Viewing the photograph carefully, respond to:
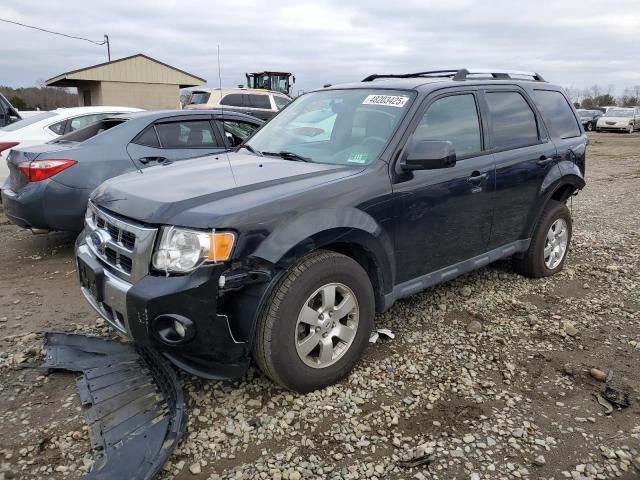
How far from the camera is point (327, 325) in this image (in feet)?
9.63

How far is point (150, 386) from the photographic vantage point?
2.99m

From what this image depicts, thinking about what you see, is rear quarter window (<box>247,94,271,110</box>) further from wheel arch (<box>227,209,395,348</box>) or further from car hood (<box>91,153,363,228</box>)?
wheel arch (<box>227,209,395,348</box>)

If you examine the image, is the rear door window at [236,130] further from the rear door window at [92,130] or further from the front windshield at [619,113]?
the front windshield at [619,113]

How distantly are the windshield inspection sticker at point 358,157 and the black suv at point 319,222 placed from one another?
1cm

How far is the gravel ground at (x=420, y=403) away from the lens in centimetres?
245

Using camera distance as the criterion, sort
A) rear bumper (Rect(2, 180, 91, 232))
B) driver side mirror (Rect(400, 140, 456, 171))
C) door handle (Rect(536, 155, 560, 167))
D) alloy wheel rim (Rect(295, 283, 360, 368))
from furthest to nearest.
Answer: rear bumper (Rect(2, 180, 91, 232)), door handle (Rect(536, 155, 560, 167)), driver side mirror (Rect(400, 140, 456, 171)), alloy wheel rim (Rect(295, 283, 360, 368))

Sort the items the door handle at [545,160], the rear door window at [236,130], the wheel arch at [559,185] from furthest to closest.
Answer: the rear door window at [236,130] < the wheel arch at [559,185] < the door handle at [545,160]

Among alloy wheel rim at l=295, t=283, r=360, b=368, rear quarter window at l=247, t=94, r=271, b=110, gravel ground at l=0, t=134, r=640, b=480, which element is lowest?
gravel ground at l=0, t=134, r=640, b=480

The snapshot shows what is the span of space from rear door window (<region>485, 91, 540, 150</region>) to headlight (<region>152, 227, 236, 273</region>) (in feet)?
8.20

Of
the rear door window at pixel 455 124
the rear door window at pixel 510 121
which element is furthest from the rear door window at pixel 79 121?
the rear door window at pixel 510 121

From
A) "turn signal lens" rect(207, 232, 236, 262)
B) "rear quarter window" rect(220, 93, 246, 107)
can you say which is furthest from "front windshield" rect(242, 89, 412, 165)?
"rear quarter window" rect(220, 93, 246, 107)

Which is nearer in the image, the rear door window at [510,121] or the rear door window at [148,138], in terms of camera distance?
the rear door window at [510,121]

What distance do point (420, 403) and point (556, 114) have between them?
3304 mm

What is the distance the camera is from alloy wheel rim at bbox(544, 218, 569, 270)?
4820 millimetres
